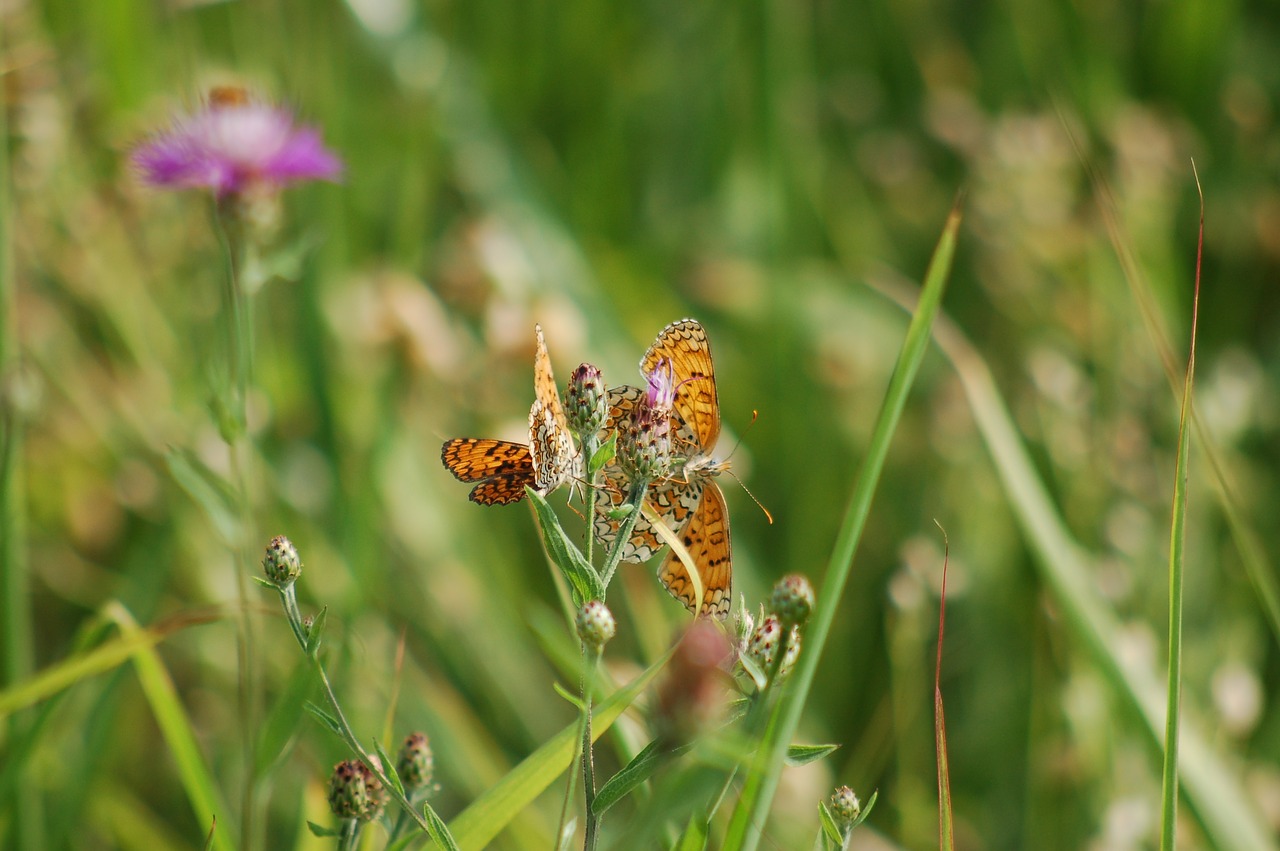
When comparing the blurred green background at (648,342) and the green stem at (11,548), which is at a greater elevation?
the blurred green background at (648,342)

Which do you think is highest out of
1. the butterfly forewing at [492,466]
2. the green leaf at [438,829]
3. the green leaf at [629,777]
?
the butterfly forewing at [492,466]

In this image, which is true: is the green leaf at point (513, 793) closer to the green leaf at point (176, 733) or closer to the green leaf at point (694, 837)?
the green leaf at point (694, 837)

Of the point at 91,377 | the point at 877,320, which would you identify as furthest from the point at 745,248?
the point at 91,377

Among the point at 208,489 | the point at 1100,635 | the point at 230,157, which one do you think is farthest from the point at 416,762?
the point at 1100,635

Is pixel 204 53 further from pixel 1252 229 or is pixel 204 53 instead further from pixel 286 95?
pixel 1252 229

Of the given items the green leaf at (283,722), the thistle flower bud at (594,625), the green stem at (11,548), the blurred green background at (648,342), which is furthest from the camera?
the blurred green background at (648,342)

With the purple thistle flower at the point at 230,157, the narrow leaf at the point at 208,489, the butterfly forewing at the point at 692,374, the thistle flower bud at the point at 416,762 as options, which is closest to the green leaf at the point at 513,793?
the thistle flower bud at the point at 416,762
